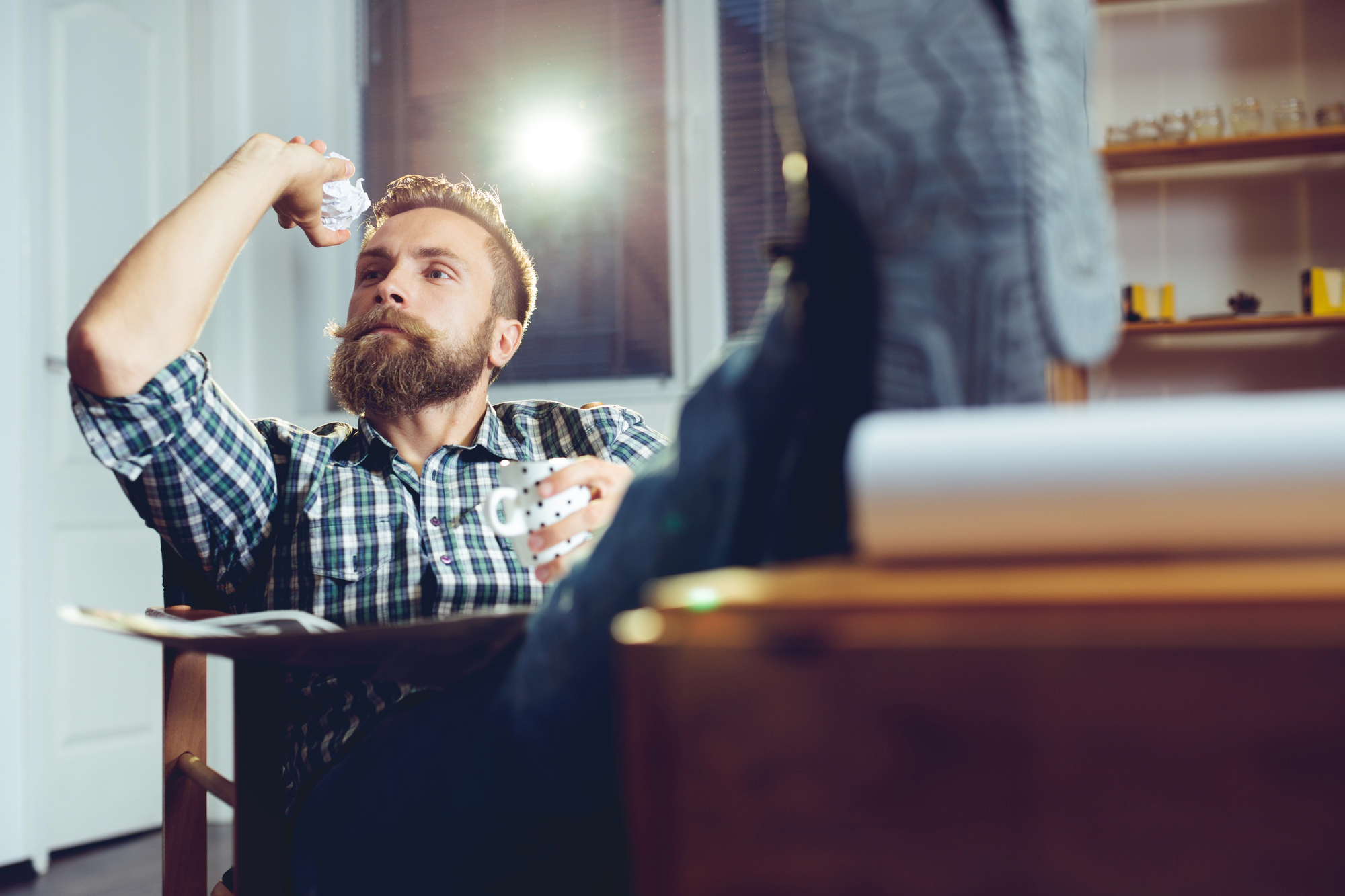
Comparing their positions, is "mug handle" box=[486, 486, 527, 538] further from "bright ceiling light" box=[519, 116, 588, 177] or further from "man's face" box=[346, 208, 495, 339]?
"bright ceiling light" box=[519, 116, 588, 177]

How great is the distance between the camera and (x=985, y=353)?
401 millimetres

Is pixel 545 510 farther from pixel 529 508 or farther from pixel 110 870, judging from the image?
pixel 110 870

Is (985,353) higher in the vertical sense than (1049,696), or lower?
higher

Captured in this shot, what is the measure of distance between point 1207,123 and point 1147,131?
0.15m

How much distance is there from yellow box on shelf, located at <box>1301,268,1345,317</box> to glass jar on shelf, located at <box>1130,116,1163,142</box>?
520 millimetres

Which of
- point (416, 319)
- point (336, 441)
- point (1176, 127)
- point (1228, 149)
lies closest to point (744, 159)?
point (1176, 127)

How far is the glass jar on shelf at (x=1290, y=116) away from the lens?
7.95ft

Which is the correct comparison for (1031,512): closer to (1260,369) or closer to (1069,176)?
(1069,176)

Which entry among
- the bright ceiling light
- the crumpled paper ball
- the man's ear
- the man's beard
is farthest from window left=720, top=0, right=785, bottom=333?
the crumpled paper ball

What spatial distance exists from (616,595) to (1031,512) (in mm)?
231

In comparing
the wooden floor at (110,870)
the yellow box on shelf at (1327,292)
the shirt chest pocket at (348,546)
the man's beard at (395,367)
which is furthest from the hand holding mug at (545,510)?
the yellow box on shelf at (1327,292)

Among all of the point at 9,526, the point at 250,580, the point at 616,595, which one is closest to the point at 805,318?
the point at 616,595

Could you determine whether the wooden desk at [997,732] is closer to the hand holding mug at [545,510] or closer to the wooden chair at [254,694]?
the wooden chair at [254,694]

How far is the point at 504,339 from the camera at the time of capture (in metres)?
1.61
